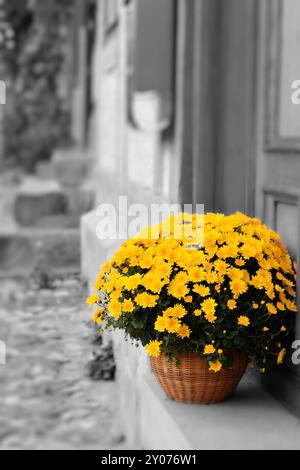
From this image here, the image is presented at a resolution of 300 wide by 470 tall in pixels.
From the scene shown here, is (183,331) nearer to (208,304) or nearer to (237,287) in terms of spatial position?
(208,304)

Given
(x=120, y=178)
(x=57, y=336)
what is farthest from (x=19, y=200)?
(x=57, y=336)

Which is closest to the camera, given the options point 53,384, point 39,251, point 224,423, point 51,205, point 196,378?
point 224,423

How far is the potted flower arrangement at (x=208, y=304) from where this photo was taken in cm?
261

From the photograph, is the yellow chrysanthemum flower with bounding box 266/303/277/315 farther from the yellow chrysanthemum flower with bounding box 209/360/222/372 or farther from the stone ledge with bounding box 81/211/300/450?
the stone ledge with bounding box 81/211/300/450

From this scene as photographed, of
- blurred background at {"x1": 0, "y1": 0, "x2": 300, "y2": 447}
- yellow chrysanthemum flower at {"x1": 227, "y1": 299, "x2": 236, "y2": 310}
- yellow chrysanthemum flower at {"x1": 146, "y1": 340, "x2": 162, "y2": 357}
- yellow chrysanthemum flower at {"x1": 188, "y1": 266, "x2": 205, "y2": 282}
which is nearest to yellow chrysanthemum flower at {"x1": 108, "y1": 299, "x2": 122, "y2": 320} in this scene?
yellow chrysanthemum flower at {"x1": 146, "y1": 340, "x2": 162, "y2": 357}

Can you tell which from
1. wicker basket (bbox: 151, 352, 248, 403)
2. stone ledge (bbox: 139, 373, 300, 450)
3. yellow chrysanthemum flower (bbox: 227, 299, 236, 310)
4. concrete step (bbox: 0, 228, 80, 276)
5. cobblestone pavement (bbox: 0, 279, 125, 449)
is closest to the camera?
stone ledge (bbox: 139, 373, 300, 450)

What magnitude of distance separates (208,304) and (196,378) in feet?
0.94

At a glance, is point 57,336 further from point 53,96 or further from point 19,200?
point 53,96

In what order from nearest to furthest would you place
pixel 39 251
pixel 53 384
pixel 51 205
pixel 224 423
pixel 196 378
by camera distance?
pixel 224 423 → pixel 196 378 → pixel 53 384 → pixel 39 251 → pixel 51 205

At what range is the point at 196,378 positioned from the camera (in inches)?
106

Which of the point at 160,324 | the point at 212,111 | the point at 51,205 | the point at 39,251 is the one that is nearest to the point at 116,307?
the point at 160,324

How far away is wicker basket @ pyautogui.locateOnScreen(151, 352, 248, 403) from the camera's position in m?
2.68

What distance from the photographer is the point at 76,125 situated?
1455 cm
